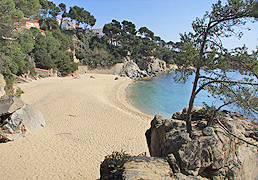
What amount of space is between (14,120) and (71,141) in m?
3.25

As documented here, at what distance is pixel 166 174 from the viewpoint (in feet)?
13.0

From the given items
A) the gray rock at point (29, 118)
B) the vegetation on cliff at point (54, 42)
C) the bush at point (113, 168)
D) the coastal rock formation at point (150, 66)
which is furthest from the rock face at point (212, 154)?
the coastal rock formation at point (150, 66)

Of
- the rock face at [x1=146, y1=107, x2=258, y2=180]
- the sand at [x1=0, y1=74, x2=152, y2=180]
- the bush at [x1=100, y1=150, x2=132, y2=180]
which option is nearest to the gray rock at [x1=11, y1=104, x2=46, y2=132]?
the sand at [x1=0, y1=74, x2=152, y2=180]

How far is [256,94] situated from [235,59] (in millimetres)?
1125

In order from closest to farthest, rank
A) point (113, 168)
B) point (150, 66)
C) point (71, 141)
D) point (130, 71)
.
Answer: point (113, 168)
point (71, 141)
point (130, 71)
point (150, 66)

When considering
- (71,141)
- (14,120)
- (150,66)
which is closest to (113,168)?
(71,141)

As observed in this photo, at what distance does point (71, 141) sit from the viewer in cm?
953

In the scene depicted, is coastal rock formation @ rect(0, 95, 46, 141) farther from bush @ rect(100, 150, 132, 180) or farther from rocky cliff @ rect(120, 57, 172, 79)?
rocky cliff @ rect(120, 57, 172, 79)

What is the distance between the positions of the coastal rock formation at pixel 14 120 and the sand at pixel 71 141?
0.43 m

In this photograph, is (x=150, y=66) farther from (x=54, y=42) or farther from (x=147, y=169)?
(x=147, y=169)

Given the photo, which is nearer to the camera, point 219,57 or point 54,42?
point 219,57

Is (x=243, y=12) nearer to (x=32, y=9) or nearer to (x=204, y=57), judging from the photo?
(x=204, y=57)

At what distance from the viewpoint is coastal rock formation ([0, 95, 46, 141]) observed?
8.59m

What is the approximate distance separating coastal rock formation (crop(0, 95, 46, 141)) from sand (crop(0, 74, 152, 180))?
433 mm
